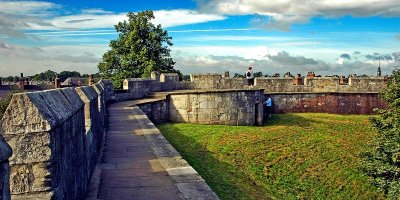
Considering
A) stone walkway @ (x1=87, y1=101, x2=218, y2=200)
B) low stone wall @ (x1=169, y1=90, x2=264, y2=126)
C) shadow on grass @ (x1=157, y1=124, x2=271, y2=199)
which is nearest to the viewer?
stone walkway @ (x1=87, y1=101, x2=218, y2=200)

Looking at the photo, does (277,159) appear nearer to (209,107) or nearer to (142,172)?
(209,107)

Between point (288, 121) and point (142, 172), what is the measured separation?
13736 mm

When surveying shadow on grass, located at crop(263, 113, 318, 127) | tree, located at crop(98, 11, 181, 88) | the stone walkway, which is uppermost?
tree, located at crop(98, 11, 181, 88)

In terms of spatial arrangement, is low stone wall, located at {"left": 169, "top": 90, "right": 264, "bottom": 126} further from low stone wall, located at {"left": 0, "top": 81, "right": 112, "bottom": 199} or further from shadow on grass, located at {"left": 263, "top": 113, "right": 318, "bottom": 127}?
low stone wall, located at {"left": 0, "top": 81, "right": 112, "bottom": 199}

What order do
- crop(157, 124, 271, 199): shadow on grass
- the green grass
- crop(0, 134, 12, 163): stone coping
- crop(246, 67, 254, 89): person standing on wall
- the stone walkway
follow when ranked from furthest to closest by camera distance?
crop(246, 67, 254, 89): person standing on wall < the green grass < crop(157, 124, 271, 199): shadow on grass < the stone walkway < crop(0, 134, 12, 163): stone coping

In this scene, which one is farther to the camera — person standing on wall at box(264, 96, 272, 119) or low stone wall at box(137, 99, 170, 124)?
person standing on wall at box(264, 96, 272, 119)

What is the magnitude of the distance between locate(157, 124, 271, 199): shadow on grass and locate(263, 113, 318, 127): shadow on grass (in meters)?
7.00

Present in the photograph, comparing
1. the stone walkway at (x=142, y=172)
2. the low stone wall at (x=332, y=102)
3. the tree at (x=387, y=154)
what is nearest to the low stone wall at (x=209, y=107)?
the low stone wall at (x=332, y=102)

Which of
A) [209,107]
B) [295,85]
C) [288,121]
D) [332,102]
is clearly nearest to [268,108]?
[288,121]

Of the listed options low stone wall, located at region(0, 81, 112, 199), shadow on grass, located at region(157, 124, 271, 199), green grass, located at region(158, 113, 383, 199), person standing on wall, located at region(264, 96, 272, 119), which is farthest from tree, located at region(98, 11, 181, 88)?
low stone wall, located at region(0, 81, 112, 199)

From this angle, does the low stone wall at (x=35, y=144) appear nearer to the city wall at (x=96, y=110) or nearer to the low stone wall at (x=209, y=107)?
the city wall at (x=96, y=110)

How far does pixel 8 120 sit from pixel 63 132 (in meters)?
0.68

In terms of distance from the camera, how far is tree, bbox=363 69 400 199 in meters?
10.8

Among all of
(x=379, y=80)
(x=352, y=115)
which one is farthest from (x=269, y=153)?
(x=379, y=80)
